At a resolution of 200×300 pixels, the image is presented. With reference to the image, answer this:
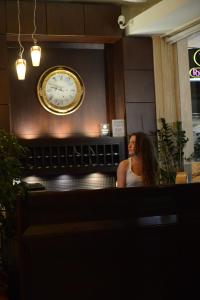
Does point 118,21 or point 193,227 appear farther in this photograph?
point 118,21

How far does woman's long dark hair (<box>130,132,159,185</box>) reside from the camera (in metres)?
3.87

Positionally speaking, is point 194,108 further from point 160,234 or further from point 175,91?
point 160,234

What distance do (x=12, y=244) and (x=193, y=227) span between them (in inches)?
52.4

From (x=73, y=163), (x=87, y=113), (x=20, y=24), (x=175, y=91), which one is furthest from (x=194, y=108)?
(x=20, y=24)

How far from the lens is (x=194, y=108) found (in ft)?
27.6

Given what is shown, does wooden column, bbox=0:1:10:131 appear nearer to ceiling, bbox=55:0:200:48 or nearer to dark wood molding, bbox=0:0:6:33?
dark wood molding, bbox=0:0:6:33

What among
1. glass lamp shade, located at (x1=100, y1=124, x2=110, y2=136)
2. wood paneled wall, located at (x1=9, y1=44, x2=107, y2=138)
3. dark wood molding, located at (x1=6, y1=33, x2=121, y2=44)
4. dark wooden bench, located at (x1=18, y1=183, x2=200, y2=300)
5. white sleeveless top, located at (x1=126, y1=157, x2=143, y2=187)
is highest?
dark wood molding, located at (x1=6, y1=33, x2=121, y2=44)

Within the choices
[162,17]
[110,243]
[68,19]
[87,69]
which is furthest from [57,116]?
[110,243]

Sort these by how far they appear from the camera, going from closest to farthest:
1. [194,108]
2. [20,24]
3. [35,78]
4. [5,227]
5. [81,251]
→ [81,251] → [5,227] → [20,24] → [35,78] → [194,108]

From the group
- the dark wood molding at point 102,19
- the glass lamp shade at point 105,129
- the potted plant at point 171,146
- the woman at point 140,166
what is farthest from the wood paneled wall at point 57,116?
the woman at point 140,166

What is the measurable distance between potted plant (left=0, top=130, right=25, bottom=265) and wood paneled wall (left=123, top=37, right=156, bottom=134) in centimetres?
365

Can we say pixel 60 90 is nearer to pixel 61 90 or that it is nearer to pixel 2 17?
pixel 61 90

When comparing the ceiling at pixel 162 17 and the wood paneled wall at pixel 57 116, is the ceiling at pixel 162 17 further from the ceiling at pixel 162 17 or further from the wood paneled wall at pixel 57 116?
the wood paneled wall at pixel 57 116

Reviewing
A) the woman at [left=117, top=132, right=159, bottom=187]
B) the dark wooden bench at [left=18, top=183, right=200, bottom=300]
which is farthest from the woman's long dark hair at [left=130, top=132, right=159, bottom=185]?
the dark wooden bench at [left=18, top=183, right=200, bottom=300]
